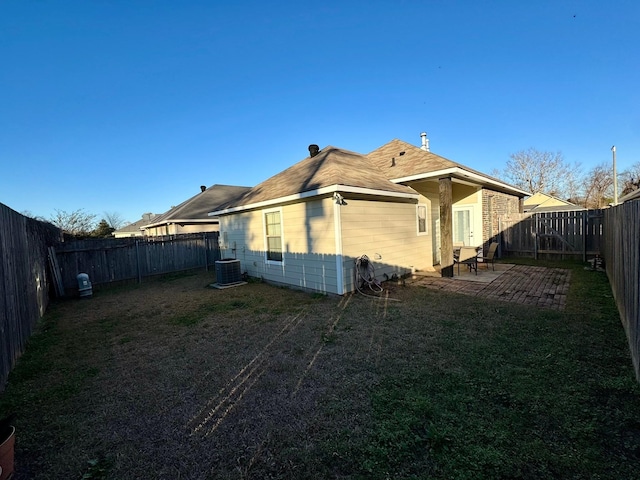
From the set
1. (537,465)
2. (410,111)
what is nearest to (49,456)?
(537,465)

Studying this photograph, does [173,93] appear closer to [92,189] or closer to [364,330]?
[364,330]

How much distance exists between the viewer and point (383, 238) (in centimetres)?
815

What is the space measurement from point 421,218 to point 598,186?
141 ft

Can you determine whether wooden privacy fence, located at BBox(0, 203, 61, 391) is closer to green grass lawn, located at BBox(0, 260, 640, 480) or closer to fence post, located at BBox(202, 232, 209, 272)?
green grass lawn, located at BBox(0, 260, 640, 480)

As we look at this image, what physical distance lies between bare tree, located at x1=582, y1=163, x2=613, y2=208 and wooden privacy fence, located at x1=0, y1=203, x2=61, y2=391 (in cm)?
5076

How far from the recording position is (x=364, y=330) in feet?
15.8

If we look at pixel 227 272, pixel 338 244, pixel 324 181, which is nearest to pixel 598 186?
pixel 324 181

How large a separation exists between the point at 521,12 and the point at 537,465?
10.9 metres

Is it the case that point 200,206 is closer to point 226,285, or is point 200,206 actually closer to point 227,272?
point 227,272

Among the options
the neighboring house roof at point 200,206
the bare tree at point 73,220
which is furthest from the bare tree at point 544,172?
the bare tree at point 73,220

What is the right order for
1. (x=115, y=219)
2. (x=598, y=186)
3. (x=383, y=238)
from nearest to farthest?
(x=383, y=238) → (x=598, y=186) → (x=115, y=219)

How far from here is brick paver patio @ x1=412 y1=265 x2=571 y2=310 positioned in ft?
20.0

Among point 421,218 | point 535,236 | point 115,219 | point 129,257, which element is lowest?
point 535,236

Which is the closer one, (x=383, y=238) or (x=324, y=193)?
(x=324, y=193)
